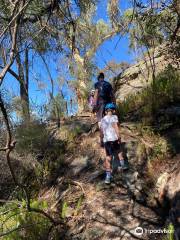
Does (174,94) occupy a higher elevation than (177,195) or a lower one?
higher

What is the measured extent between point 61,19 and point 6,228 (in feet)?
12.6

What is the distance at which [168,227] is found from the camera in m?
5.95

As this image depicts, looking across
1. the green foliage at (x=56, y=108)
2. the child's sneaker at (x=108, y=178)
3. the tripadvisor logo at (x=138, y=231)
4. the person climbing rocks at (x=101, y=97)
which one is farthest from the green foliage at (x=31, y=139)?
the tripadvisor logo at (x=138, y=231)

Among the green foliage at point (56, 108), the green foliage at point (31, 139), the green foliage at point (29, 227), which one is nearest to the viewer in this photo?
the green foliage at point (29, 227)

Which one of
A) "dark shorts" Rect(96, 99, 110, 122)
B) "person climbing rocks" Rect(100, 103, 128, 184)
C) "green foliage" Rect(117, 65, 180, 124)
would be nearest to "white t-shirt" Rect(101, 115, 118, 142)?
"person climbing rocks" Rect(100, 103, 128, 184)

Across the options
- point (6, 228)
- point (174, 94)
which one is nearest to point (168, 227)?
point (6, 228)

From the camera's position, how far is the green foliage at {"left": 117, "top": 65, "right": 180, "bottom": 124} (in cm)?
972

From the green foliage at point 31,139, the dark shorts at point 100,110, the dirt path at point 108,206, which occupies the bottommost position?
the dirt path at point 108,206

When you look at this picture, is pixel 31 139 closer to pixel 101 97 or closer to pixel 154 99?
pixel 101 97

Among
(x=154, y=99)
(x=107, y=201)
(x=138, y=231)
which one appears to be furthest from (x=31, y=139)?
(x=138, y=231)

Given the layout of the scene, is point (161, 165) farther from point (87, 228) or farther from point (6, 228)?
point (6, 228)

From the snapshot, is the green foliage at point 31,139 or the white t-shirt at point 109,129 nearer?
the white t-shirt at point 109,129

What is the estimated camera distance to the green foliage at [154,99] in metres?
9.72

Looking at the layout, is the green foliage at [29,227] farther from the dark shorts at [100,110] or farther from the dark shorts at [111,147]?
the dark shorts at [100,110]
